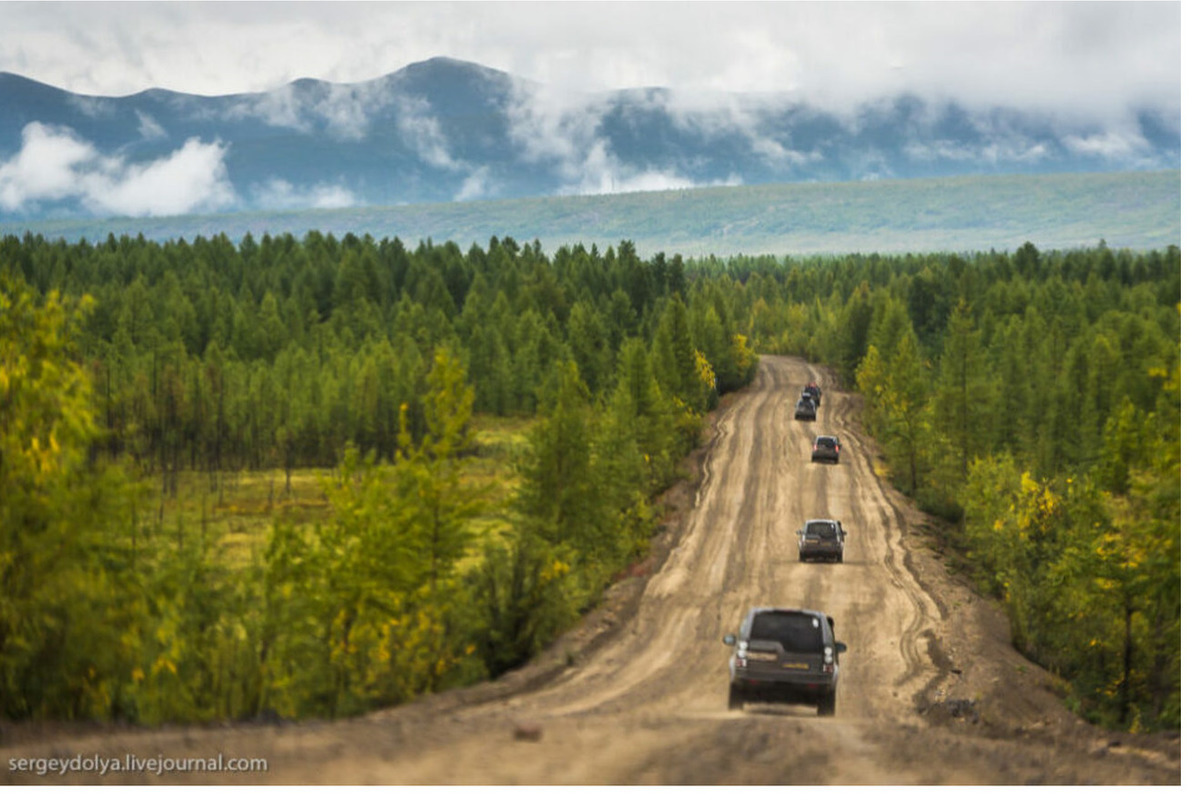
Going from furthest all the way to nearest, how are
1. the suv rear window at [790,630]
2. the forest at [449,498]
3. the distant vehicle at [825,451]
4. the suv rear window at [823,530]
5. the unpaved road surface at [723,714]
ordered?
the distant vehicle at [825,451] < the suv rear window at [823,530] < the suv rear window at [790,630] < the forest at [449,498] < the unpaved road surface at [723,714]

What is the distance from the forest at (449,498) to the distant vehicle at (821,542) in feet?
20.5

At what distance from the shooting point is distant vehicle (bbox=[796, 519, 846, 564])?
5234cm

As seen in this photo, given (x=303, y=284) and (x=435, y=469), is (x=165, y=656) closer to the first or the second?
(x=435, y=469)

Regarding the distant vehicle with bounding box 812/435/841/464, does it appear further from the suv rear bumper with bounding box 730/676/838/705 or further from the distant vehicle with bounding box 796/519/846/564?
the suv rear bumper with bounding box 730/676/838/705

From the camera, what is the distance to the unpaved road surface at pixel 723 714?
16.1m

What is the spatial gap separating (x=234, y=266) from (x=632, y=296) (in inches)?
2449

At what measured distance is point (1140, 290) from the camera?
122 metres

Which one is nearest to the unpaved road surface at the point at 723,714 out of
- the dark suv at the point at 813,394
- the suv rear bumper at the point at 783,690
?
the suv rear bumper at the point at 783,690

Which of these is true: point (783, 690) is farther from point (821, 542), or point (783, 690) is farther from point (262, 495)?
point (262, 495)

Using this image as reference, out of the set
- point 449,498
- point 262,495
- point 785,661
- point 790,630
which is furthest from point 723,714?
point 262,495

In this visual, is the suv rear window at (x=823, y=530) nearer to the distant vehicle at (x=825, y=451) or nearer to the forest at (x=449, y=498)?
the forest at (x=449, y=498)

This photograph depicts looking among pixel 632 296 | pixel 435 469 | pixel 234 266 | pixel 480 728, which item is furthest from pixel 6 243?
pixel 480 728

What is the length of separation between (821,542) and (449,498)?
27.0m

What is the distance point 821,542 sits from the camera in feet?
172
